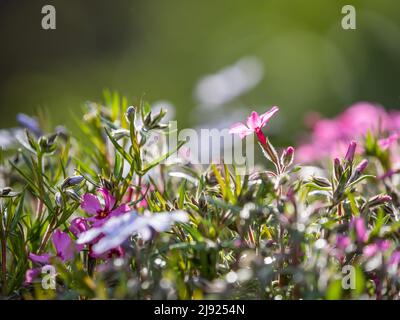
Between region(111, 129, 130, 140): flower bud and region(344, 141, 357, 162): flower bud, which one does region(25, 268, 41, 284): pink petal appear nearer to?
region(111, 129, 130, 140): flower bud

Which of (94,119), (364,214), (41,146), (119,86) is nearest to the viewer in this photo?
(364,214)

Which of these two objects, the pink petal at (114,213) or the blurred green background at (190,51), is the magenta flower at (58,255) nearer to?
the pink petal at (114,213)

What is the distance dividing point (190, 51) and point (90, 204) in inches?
138

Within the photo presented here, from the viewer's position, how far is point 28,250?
2.93 feet

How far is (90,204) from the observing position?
0.82 m

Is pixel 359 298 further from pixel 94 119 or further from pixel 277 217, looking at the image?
pixel 94 119

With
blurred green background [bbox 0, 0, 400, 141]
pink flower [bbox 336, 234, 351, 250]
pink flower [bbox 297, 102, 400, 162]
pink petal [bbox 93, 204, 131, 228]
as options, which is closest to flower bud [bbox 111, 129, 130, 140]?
pink petal [bbox 93, 204, 131, 228]

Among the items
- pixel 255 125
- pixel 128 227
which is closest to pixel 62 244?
pixel 128 227

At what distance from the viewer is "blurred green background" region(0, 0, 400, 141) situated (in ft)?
11.9

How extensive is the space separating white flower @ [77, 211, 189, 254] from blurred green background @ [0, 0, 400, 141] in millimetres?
2537

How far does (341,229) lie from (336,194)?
5 centimetres

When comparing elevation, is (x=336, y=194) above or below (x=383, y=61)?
below
